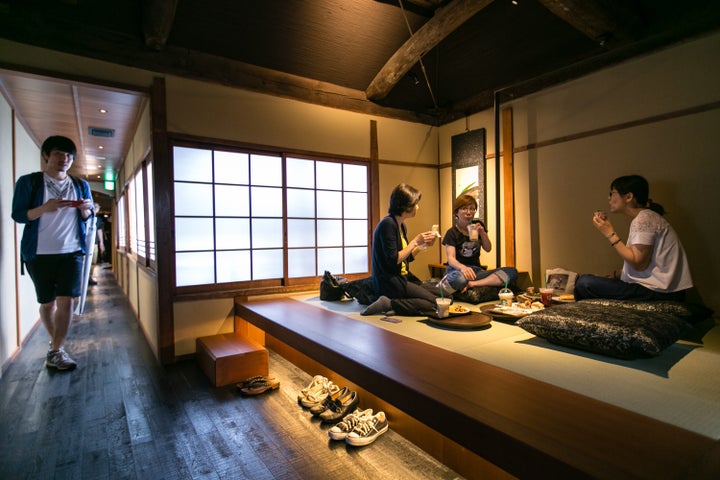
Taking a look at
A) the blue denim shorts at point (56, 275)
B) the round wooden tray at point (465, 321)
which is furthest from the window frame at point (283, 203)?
the round wooden tray at point (465, 321)

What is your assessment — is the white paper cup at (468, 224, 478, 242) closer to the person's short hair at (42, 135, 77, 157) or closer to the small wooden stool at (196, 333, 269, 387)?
the small wooden stool at (196, 333, 269, 387)

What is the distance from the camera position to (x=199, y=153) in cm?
349

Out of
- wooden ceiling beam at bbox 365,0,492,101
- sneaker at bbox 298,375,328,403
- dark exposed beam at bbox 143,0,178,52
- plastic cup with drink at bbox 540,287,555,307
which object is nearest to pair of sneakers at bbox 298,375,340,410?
sneaker at bbox 298,375,328,403

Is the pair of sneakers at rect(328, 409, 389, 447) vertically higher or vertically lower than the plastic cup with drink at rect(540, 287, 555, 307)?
lower

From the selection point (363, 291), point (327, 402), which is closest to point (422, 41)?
point (363, 291)

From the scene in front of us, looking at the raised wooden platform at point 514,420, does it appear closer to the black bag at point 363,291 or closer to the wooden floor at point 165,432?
the wooden floor at point 165,432

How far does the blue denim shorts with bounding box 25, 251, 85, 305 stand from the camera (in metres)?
2.90

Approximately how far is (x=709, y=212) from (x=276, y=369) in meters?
3.66

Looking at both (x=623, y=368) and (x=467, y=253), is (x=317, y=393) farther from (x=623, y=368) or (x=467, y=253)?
(x=467, y=253)

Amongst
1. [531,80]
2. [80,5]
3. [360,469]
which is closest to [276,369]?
[360,469]

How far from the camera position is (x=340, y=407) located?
231 centimetres

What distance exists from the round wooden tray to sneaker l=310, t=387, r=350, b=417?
0.78 meters

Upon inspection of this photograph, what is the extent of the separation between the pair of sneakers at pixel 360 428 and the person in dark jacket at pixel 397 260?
933 mm

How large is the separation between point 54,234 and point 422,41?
365 cm
